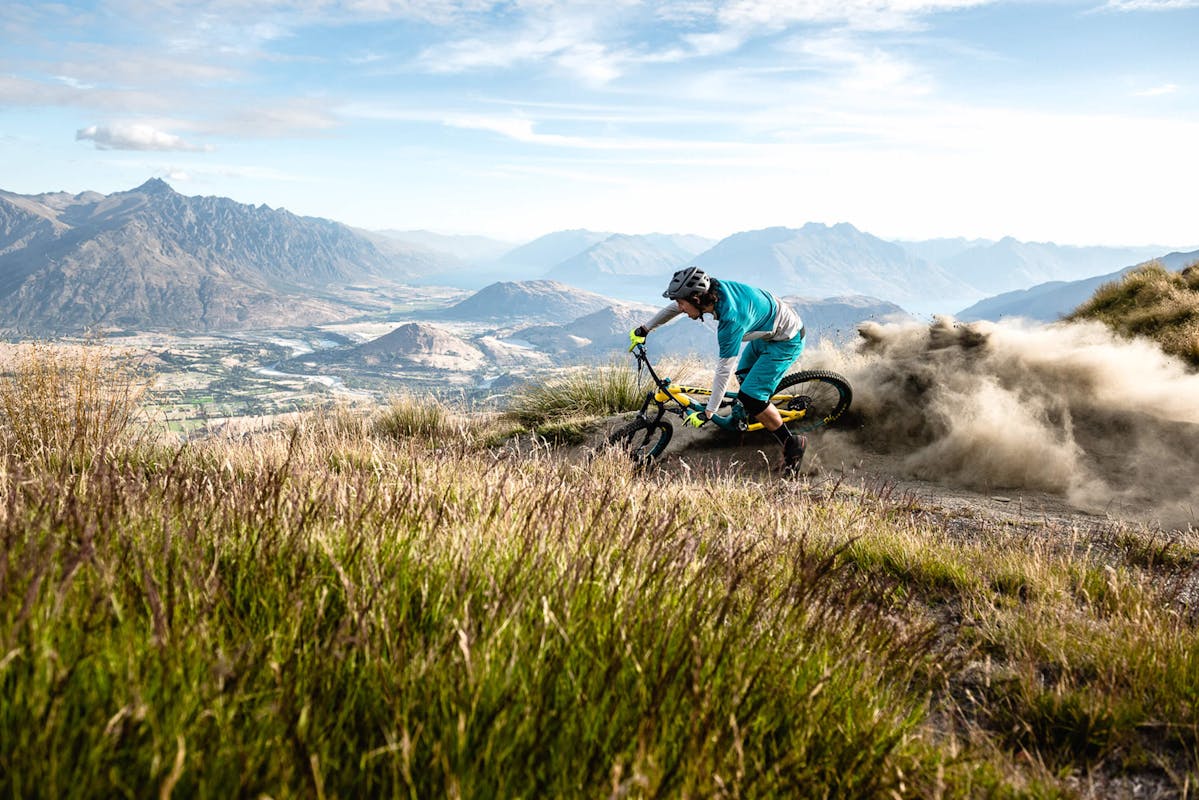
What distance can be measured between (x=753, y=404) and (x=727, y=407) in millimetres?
863

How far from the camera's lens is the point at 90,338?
29.1ft

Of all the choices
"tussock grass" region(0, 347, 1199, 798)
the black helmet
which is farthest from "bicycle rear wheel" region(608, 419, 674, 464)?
"tussock grass" region(0, 347, 1199, 798)

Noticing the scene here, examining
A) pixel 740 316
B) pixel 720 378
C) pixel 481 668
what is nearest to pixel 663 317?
pixel 720 378

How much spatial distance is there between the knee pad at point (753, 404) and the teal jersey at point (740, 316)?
0.83 m

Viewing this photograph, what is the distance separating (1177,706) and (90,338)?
10.7 meters

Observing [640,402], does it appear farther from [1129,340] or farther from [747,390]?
[1129,340]

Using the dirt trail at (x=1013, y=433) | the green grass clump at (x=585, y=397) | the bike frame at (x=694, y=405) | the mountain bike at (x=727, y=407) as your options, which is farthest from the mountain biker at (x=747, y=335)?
the green grass clump at (x=585, y=397)

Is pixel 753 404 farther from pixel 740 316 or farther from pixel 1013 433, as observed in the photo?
pixel 1013 433

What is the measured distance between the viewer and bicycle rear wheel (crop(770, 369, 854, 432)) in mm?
9991

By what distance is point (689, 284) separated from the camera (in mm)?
7836

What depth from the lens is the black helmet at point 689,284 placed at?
7742 millimetres

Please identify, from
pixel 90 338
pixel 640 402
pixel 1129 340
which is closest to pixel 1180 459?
pixel 1129 340

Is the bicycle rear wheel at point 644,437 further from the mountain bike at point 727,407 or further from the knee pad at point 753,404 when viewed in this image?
the knee pad at point 753,404

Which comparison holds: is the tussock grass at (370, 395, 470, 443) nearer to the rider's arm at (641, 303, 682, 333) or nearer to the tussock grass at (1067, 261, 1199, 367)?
the rider's arm at (641, 303, 682, 333)
